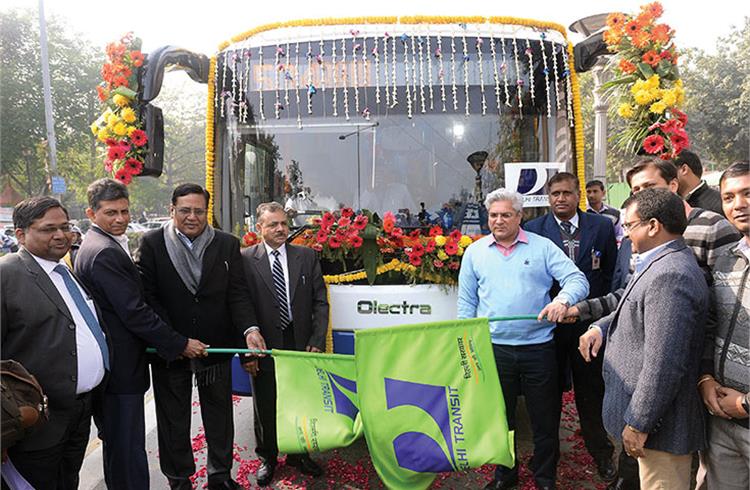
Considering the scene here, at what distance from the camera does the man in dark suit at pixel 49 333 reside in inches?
102

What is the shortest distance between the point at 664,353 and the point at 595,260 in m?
1.61

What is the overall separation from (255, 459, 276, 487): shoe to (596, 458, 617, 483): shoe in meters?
2.34

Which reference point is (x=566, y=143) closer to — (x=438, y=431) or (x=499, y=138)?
(x=499, y=138)

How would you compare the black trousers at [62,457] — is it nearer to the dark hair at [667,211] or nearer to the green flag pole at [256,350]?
the green flag pole at [256,350]

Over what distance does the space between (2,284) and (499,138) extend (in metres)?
3.40

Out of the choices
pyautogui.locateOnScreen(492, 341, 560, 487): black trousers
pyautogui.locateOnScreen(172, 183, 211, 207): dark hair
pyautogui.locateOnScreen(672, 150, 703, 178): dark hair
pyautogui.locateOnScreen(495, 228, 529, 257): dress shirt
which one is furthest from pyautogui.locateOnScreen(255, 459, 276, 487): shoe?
pyautogui.locateOnScreen(672, 150, 703, 178): dark hair

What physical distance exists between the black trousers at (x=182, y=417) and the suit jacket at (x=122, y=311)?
0.26 meters

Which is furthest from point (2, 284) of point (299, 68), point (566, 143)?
point (566, 143)

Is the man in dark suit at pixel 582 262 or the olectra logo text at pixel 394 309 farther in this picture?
the olectra logo text at pixel 394 309

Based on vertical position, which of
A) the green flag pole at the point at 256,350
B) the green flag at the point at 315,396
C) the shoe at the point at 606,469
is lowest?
the shoe at the point at 606,469

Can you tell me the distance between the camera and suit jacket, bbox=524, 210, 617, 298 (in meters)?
3.75

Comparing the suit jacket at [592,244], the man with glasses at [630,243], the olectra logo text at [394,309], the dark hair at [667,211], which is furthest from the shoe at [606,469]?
the dark hair at [667,211]

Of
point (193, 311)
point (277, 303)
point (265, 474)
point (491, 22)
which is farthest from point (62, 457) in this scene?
point (491, 22)

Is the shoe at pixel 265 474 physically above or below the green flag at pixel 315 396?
below
